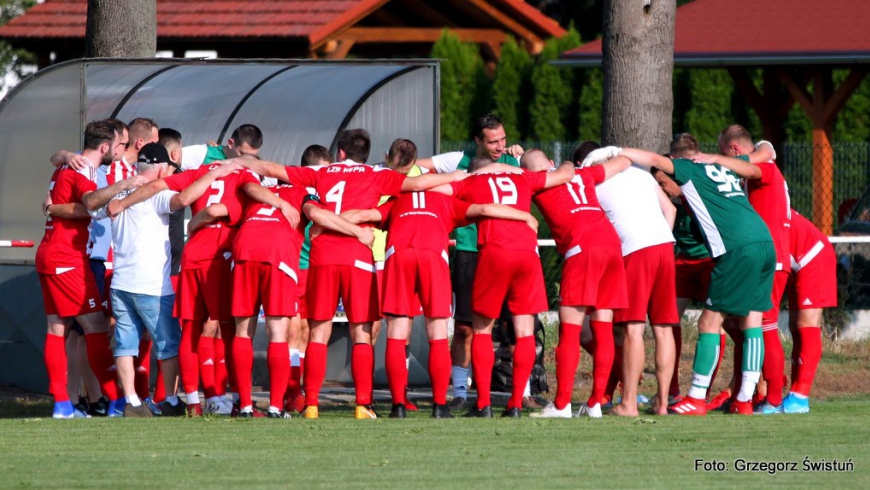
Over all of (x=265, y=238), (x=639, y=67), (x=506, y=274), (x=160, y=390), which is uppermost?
(x=639, y=67)

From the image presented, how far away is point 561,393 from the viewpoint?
28.8 feet

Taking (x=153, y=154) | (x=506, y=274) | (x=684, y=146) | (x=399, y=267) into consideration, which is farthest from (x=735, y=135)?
(x=153, y=154)

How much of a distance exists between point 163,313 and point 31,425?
1.20 metres

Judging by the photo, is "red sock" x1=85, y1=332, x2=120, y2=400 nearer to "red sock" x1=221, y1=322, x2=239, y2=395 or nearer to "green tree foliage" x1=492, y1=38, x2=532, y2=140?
"red sock" x1=221, y1=322, x2=239, y2=395

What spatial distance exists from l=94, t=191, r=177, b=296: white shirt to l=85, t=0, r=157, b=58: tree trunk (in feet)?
13.9

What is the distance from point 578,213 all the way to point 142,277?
3075 millimetres

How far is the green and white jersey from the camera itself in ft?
29.3

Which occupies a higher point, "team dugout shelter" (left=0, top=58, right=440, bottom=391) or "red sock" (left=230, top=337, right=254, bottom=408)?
"team dugout shelter" (left=0, top=58, right=440, bottom=391)

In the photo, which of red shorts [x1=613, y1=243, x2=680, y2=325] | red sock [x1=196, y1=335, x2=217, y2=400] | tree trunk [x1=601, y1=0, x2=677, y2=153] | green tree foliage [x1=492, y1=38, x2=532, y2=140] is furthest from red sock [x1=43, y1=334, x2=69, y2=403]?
green tree foliage [x1=492, y1=38, x2=532, y2=140]

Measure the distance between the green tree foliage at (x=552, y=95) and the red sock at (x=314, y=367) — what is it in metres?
16.3

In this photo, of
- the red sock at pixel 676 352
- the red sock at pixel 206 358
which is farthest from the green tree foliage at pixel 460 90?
the red sock at pixel 206 358

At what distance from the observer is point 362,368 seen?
8750mm

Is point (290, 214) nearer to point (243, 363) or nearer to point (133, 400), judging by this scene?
point (243, 363)

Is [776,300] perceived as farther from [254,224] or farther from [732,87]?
[732,87]
